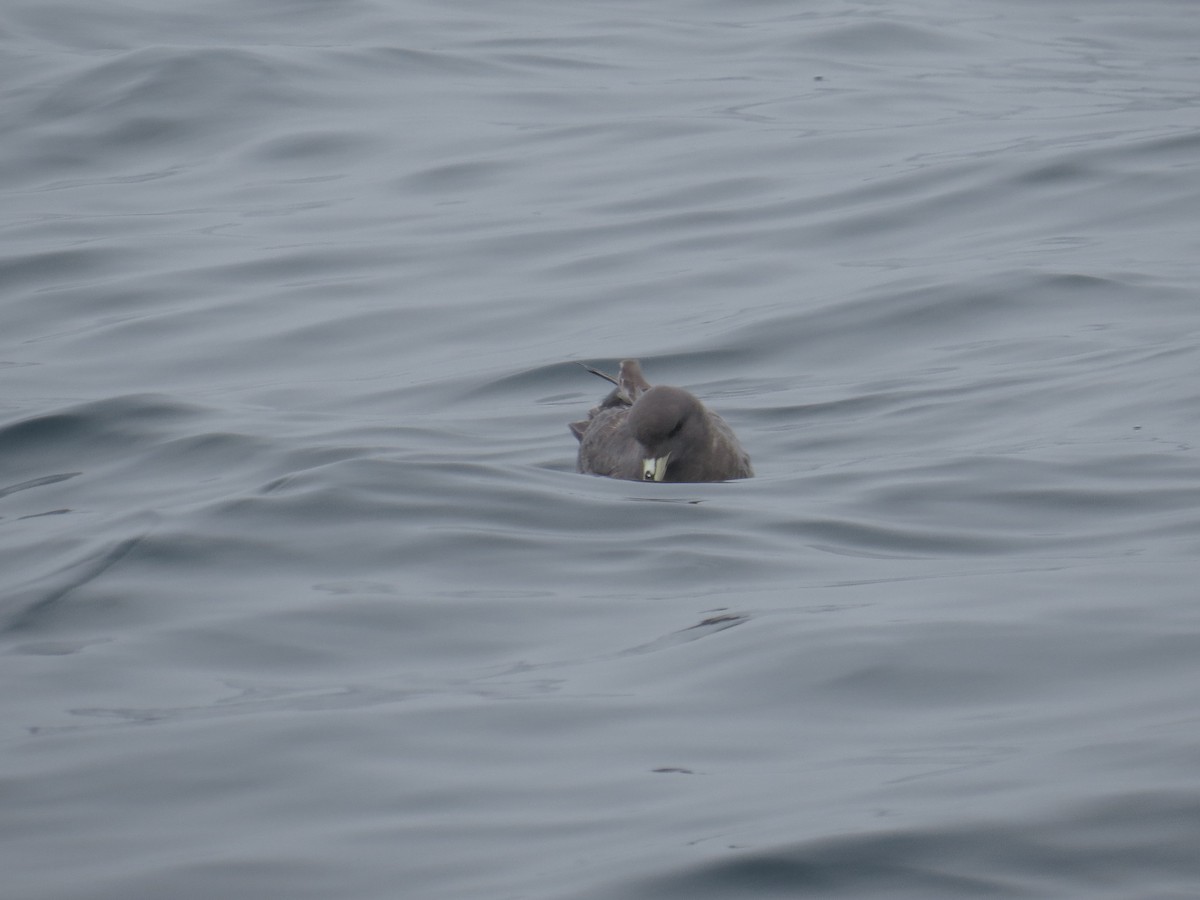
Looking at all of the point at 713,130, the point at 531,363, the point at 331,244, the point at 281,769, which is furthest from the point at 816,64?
the point at 281,769

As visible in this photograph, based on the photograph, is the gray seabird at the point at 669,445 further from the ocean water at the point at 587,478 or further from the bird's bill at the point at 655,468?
the ocean water at the point at 587,478

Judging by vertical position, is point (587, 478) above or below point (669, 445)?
below

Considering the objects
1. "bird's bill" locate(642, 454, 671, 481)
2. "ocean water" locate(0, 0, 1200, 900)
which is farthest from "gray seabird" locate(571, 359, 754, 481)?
"ocean water" locate(0, 0, 1200, 900)

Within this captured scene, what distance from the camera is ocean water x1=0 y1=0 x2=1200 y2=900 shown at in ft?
13.2

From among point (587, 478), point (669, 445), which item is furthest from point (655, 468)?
point (587, 478)

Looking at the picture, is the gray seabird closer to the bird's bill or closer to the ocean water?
the bird's bill

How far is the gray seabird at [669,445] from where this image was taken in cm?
772

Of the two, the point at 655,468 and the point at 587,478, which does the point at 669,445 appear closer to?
the point at 655,468

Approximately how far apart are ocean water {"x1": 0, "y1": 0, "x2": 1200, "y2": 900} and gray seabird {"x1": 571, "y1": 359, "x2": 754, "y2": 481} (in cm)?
15

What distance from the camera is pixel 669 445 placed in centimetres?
773

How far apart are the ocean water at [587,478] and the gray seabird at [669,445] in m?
0.15

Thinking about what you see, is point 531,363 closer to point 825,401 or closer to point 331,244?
point 825,401

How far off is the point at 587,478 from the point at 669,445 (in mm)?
366

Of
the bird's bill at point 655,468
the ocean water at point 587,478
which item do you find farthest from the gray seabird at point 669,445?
the ocean water at point 587,478
